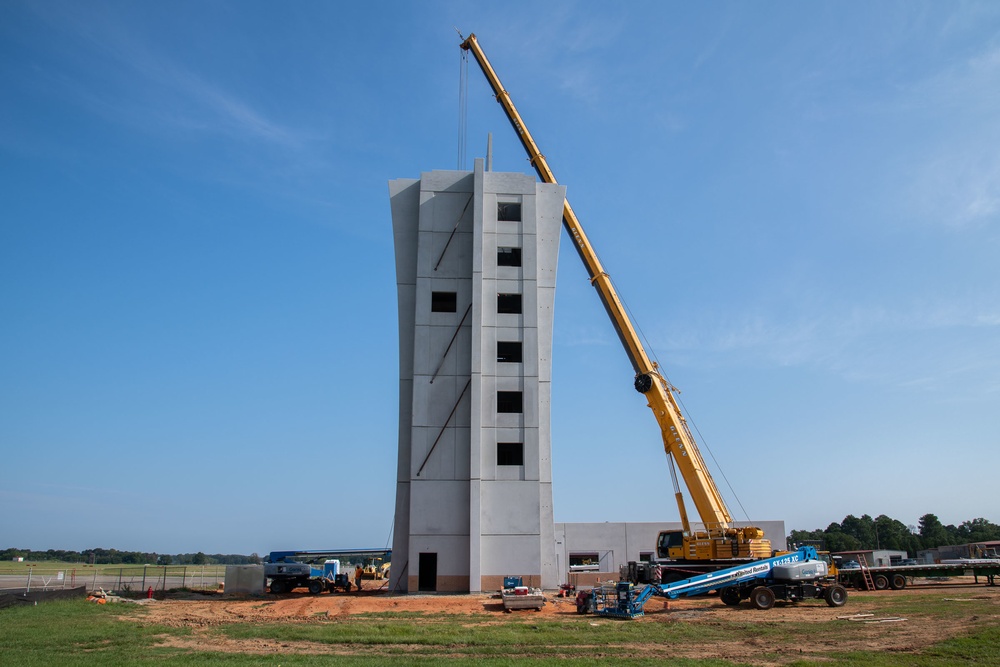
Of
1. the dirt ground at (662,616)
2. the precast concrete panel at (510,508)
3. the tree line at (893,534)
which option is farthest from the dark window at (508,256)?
the tree line at (893,534)

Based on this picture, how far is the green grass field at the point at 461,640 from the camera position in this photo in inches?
714

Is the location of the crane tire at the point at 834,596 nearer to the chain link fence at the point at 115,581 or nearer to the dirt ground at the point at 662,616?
the dirt ground at the point at 662,616

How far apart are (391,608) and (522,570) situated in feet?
29.6

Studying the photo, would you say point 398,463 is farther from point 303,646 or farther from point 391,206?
point 303,646

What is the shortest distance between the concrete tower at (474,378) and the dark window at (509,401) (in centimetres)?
7

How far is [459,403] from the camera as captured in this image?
4072cm

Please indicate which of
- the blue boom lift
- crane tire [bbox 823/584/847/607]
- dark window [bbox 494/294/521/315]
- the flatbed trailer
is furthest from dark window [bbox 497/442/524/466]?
the flatbed trailer

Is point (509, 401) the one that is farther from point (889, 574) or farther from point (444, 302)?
point (889, 574)

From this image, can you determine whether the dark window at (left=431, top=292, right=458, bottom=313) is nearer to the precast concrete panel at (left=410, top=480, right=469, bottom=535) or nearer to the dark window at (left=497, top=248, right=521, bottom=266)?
the dark window at (left=497, top=248, right=521, bottom=266)

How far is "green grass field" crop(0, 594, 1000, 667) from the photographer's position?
18.1 metres

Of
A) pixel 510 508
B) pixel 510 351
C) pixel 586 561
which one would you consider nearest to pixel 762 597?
pixel 510 508

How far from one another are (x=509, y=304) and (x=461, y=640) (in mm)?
24871

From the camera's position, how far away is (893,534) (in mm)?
142625

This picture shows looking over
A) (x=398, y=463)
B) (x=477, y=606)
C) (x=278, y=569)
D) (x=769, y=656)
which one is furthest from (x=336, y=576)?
(x=769, y=656)
